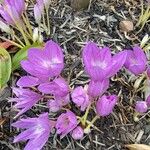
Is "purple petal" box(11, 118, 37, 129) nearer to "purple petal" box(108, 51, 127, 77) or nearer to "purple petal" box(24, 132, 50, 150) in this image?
"purple petal" box(24, 132, 50, 150)

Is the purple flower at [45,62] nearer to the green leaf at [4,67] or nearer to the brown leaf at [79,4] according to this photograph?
the green leaf at [4,67]

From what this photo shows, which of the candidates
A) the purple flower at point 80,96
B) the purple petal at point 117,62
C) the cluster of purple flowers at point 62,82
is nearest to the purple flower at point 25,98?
the cluster of purple flowers at point 62,82

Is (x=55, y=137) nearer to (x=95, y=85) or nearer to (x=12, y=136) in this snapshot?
(x=12, y=136)

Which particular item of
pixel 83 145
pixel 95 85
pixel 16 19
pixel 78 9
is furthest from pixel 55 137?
pixel 78 9

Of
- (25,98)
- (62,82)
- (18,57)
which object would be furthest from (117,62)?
(18,57)

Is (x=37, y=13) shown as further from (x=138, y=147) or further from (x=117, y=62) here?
(x=138, y=147)

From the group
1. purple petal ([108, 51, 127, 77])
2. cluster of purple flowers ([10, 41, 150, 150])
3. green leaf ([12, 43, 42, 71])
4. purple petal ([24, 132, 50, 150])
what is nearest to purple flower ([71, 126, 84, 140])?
cluster of purple flowers ([10, 41, 150, 150])

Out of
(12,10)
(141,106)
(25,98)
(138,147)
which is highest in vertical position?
(12,10)
